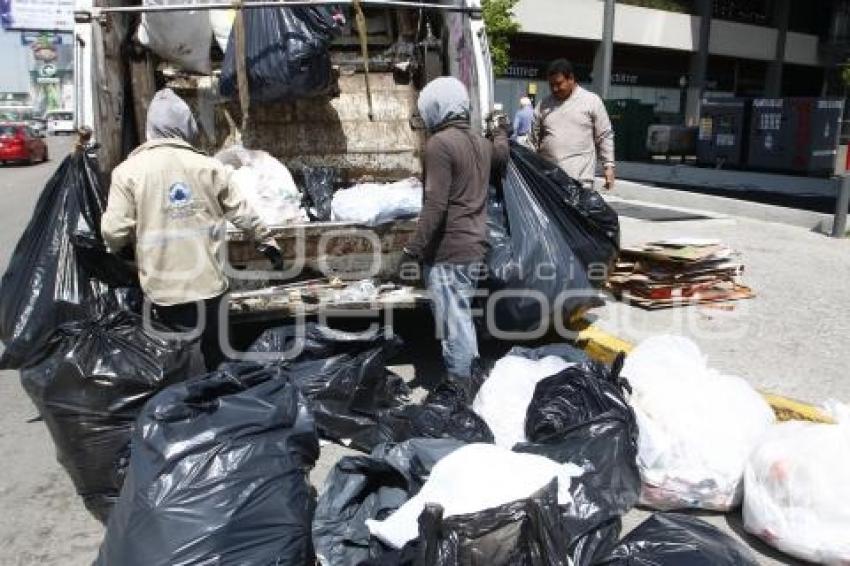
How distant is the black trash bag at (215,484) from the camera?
2.25 meters

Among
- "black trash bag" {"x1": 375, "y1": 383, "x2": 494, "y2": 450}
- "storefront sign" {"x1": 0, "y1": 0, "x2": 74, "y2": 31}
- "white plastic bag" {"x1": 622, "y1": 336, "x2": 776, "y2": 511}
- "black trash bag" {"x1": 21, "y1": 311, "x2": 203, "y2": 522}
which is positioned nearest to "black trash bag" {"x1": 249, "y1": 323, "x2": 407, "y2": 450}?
"black trash bag" {"x1": 375, "y1": 383, "x2": 494, "y2": 450}

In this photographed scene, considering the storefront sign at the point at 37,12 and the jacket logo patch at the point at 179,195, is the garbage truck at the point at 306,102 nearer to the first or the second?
the jacket logo patch at the point at 179,195

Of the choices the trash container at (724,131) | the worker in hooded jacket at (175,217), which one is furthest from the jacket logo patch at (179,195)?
the trash container at (724,131)

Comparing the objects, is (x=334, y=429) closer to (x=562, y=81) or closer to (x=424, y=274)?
(x=424, y=274)

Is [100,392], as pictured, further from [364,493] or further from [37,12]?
[37,12]

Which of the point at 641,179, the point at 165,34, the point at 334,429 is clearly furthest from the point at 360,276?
the point at 641,179

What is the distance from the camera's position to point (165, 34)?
4.72 metres

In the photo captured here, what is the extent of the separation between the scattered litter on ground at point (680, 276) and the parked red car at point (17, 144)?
70.8 feet

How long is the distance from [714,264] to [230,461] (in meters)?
3.92

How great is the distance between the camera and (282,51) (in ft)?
15.5

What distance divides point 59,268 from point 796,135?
45.8ft

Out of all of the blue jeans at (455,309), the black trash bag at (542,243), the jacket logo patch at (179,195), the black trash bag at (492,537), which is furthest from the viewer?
the black trash bag at (542,243)

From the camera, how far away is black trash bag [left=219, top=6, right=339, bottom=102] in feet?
15.5

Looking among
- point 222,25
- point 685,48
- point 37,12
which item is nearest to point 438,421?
point 222,25
